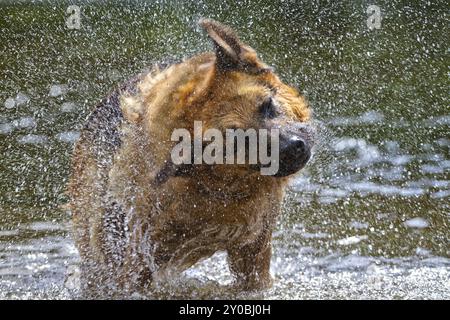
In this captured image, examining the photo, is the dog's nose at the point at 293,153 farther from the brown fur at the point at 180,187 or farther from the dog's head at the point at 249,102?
the brown fur at the point at 180,187

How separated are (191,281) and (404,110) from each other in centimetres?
422

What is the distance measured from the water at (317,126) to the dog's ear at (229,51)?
787 mm

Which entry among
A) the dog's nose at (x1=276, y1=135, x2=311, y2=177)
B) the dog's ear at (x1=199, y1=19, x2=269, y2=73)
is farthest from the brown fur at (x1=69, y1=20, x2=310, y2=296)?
the dog's nose at (x1=276, y1=135, x2=311, y2=177)

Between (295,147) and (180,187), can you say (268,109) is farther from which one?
(180,187)

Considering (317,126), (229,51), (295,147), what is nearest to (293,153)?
(295,147)

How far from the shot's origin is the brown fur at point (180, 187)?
4.50m

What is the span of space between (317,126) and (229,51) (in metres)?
0.84

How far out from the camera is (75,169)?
5.41 m

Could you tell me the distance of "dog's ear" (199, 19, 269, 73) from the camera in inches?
178

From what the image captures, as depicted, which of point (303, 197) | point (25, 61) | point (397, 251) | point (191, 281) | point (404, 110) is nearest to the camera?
point (191, 281)
